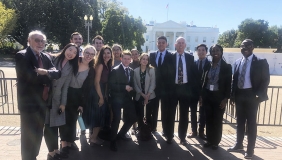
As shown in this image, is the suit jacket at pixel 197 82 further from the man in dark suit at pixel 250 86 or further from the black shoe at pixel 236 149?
the black shoe at pixel 236 149

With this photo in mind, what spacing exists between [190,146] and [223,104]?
3.61ft

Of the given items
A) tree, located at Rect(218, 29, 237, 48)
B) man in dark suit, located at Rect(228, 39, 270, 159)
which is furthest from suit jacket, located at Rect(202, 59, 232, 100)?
tree, located at Rect(218, 29, 237, 48)

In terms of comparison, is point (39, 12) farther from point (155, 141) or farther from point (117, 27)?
point (155, 141)

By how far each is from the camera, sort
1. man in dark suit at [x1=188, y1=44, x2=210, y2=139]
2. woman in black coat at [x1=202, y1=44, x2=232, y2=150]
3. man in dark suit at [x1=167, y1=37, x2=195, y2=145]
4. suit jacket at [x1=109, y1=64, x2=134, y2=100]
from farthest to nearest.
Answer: man in dark suit at [x1=188, y1=44, x2=210, y2=139]
man in dark suit at [x1=167, y1=37, x2=195, y2=145]
woman in black coat at [x1=202, y1=44, x2=232, y2=150]
suit jacket at [x1=109, y1=64, x2=134, y2=100]

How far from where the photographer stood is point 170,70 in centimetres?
447

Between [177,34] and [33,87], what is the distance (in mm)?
80165

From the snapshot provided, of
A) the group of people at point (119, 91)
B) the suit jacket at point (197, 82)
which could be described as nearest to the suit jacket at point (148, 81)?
the group of people at point (119, 91)

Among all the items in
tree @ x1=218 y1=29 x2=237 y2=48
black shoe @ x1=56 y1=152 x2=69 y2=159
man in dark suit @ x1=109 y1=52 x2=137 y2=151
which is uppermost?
tree @ x1=218 y1=29 x2=237 y2=48

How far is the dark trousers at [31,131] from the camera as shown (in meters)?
3.26

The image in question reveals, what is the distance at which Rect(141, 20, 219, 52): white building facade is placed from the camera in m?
76.7

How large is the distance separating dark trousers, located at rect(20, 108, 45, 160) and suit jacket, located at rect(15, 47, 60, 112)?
0.43 ft

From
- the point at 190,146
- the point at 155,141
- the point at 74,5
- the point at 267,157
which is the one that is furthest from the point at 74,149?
the point at 74,5

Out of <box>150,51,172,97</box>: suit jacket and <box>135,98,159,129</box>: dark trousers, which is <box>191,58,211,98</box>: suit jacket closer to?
<box>150,51,172,97</box>: suit jacket

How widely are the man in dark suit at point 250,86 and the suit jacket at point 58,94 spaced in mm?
3141
